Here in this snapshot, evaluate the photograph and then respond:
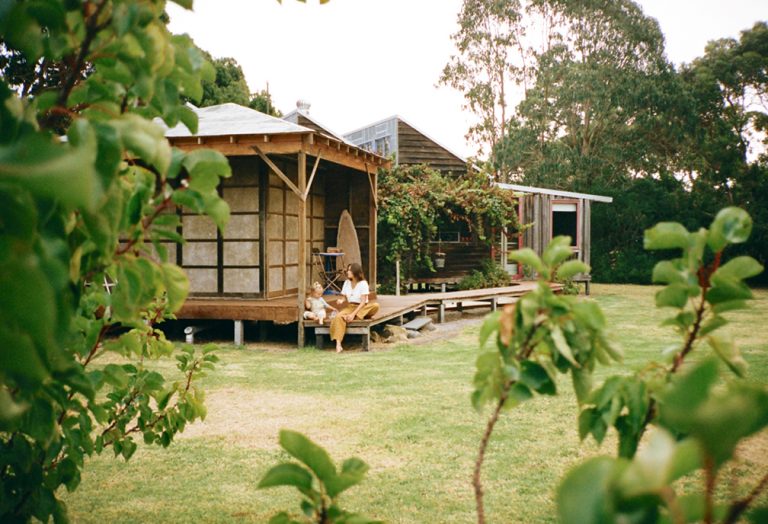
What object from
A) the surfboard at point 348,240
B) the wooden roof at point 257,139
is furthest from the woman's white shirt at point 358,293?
the surfboard at point 348,240

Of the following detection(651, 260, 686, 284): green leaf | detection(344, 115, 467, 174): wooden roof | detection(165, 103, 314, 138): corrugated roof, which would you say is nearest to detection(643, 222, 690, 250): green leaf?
detection(651, 260, 686, 284): green leaf

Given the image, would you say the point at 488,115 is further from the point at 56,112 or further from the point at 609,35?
the point at 56,112

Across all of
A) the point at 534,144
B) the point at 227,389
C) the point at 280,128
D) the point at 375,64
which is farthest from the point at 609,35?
the point at 227,389

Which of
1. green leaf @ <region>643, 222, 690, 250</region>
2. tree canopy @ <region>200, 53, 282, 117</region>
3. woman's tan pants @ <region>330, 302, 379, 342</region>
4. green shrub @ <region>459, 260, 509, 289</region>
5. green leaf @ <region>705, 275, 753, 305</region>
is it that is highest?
tree canopy @ <region>200, 53, 282, 117</region>

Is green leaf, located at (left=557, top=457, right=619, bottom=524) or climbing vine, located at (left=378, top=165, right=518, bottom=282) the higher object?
climbing vine, located at (left=378, top=165, right=518, bottom=282)

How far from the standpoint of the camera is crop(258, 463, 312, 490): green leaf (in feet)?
2.57

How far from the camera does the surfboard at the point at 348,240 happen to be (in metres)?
12.4

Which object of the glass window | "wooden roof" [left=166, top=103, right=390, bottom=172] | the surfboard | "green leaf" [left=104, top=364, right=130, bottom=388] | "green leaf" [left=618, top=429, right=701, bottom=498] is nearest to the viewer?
"green leaf" [left=618, top=429, right=701, bottom=498]

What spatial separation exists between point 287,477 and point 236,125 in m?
8.97

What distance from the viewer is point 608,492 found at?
42 centimetres

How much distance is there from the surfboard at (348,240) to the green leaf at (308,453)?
11507 millimetres

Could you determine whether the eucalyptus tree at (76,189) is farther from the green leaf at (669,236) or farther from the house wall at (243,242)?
the house wall at (243,242)

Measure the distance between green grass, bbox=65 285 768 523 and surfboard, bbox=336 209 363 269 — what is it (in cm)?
496

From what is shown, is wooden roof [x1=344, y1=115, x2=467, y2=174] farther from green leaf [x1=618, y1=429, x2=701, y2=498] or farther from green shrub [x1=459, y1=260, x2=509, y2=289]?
green leaf [x1=618, y1=429, x2=701, y2=498]
